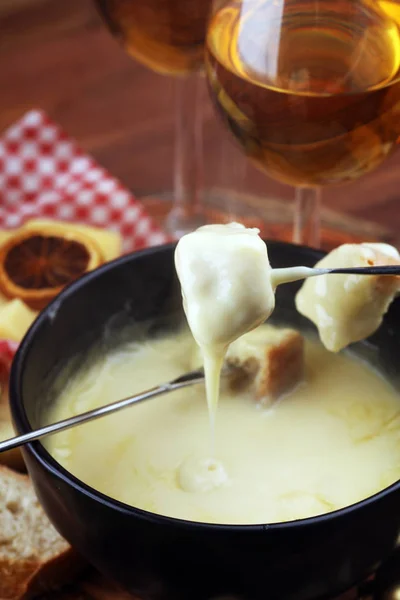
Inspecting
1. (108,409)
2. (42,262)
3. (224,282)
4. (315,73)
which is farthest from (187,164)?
(224,282)

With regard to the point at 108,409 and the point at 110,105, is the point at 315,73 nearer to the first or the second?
the point at 108,409

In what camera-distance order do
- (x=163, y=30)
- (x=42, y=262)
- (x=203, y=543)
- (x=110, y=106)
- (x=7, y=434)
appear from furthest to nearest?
(x=110, y=106) < (x=42, y=262) < (x=163, y=30) < (x=7, y=434) < (x=203, y=543)

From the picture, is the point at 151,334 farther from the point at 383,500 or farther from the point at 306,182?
the point at 383,500

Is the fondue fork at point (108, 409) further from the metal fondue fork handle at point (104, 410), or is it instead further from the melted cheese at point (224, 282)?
the melted cheese at point (224, 282)

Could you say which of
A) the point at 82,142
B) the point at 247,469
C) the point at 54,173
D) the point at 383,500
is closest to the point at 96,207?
the point at 54,173

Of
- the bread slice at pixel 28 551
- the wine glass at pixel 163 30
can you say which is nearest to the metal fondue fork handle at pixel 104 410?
the bread slice at pixel 28 551
